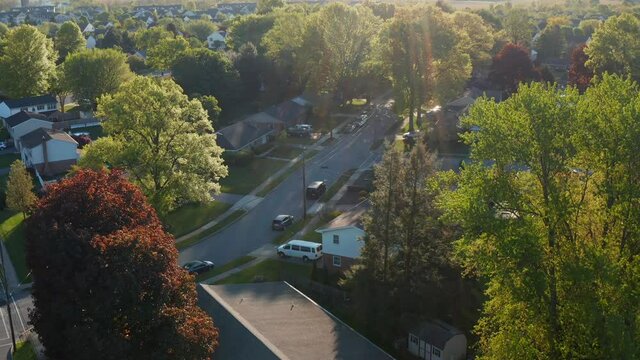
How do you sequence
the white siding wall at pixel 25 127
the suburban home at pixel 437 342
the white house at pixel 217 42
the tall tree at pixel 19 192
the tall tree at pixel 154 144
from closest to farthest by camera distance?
the suburban home at pixel 437 342
the tall tree at pixel 154 144
the tall tree at pixel 19 192
the white siding wall at pixel 25 127
the white house at pixel 217 42

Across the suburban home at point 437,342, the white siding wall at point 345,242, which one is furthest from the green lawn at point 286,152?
the suburban home at point 437,342

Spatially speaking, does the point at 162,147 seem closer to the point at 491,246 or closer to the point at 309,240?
the point at 309,240

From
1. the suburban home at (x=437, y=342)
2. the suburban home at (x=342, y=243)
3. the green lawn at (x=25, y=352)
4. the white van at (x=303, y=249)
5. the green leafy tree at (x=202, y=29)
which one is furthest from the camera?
the green leafy tree at (x=202, y=29)

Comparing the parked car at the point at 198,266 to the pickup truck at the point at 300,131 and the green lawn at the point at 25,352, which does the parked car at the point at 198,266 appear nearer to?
the green lawn at the point at 25,352

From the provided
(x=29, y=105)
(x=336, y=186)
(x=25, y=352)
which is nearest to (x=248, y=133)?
(x=336, y=186)

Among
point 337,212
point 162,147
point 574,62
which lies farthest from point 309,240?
point 574,62

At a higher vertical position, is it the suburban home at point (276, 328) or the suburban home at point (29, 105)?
the suburban home at point (29, 105)

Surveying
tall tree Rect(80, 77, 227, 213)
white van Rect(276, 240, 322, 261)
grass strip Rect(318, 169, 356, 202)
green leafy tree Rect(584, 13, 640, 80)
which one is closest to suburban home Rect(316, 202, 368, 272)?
white van Rect(276, 240, 322, 261)
